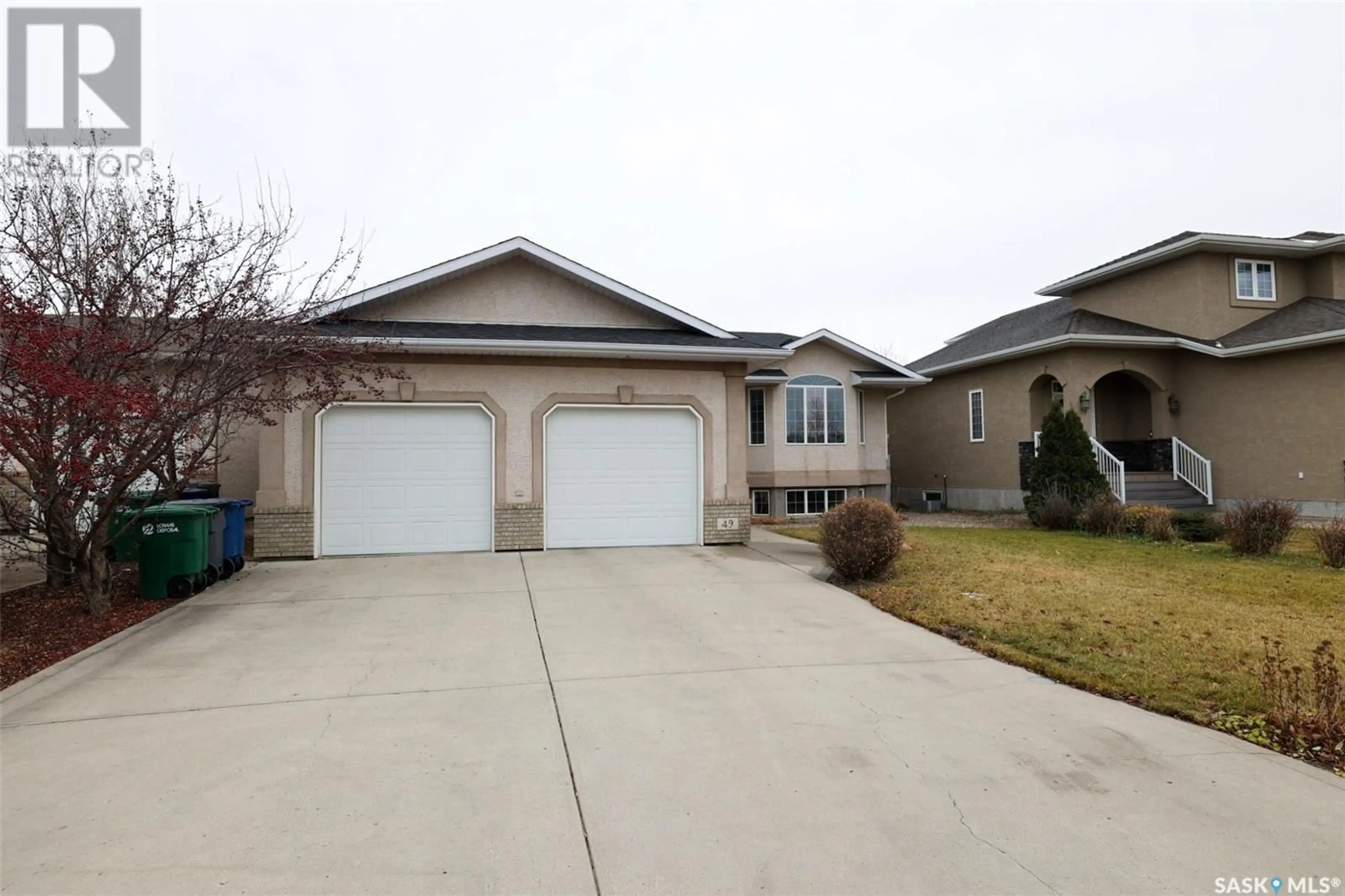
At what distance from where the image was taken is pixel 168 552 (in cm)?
812

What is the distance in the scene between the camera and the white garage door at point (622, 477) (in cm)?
1184

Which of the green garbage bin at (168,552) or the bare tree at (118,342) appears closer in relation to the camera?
the bare tree at (118,342)

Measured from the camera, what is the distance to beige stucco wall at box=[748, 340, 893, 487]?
18.8 m

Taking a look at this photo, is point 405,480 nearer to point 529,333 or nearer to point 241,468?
point 529,333

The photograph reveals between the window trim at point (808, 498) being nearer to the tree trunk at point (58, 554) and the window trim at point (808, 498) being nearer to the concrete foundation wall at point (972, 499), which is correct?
the concrete foundation wall at point (972, 499)

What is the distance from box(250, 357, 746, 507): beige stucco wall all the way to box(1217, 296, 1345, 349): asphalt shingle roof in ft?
46.7

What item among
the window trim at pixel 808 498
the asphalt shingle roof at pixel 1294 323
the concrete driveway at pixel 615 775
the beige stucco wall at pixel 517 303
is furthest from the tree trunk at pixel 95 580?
the asphalt shingle roof at pixel 1294 323

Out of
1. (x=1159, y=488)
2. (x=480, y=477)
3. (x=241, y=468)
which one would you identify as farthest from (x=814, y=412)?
(x=241, y=468)

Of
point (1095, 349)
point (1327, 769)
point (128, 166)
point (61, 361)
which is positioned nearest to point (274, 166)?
point (128, 166)

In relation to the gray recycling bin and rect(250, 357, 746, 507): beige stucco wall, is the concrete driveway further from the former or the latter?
rect(250, 357, 746, 507): beige stucco wall

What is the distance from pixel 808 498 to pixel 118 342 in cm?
1602

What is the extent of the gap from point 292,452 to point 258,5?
659 centimetres

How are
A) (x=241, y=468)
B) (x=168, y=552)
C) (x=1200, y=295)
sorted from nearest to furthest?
(x=168, y=552) → (x=241, y=468) → (x=1200, y=295)

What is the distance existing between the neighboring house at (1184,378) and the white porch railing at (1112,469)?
1.7 inches
